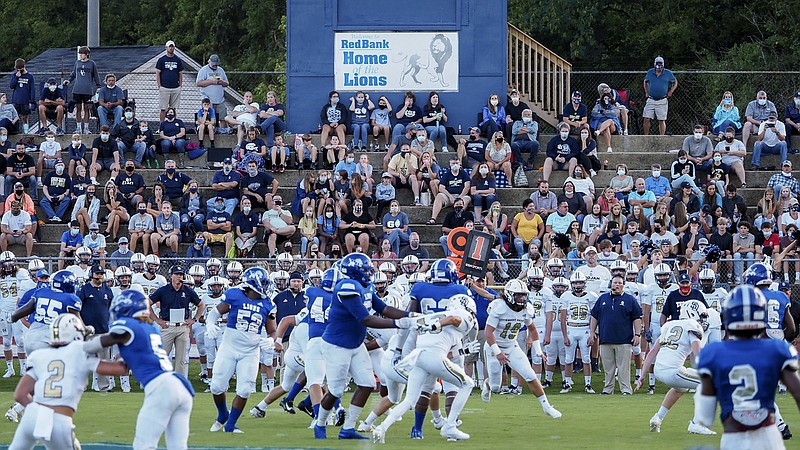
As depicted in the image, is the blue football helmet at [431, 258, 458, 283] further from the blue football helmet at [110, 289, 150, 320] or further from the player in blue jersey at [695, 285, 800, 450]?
the player in blue jersey at [695, 285, 800, 450]

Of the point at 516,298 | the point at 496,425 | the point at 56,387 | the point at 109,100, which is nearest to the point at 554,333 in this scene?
the point at 516,298

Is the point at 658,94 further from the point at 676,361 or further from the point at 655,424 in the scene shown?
the point at 655,424

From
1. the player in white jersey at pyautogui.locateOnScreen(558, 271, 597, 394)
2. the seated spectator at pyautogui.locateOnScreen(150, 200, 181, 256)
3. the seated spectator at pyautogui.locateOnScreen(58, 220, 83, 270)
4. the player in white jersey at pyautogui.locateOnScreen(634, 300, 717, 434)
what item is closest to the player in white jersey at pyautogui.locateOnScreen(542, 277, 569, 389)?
the player in white jersey at pyautogui.locateOnScreen(558, 271, 597, 394)

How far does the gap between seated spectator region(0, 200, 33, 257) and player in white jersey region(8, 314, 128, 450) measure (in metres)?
13.6

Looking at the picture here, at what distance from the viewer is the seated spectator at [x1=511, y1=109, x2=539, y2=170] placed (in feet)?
80.7

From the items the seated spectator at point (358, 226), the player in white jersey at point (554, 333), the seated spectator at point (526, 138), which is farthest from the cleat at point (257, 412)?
the seated spectator at point (526, 138)

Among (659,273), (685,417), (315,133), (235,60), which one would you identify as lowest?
(685,417)

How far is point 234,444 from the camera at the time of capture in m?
12.6

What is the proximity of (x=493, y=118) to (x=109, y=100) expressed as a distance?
7.59 meters

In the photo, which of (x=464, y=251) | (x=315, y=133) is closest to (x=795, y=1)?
(x=315, y=133)

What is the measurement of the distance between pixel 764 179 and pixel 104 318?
12578 mm

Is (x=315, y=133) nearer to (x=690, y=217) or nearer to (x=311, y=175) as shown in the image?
(x=311, y=175)

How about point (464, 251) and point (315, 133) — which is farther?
point (315, 133)

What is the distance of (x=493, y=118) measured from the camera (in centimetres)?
2517
